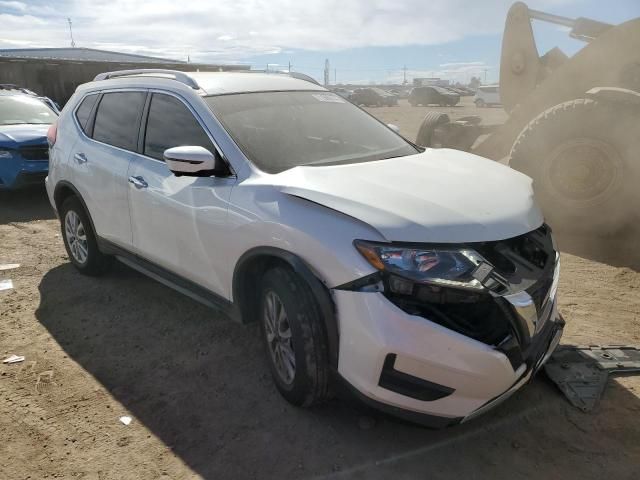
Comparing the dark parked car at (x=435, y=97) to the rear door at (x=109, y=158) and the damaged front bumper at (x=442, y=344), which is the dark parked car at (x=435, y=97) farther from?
the damaged front bumper at (x=442, y=344)

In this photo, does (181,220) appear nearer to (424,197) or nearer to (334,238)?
(334,238)

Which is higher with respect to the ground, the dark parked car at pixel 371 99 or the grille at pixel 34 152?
the grille at pixel 34 152

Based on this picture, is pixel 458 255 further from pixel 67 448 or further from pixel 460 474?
pixel 67 448

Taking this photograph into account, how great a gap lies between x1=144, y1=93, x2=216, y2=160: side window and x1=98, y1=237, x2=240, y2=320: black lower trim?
81 centimetres

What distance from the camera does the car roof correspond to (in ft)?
11.2

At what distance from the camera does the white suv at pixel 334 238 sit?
2.19 m

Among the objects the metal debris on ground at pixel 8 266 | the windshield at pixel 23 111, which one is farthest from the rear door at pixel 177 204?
the windshield at pixel 23 111

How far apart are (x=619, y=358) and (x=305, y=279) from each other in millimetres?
2150

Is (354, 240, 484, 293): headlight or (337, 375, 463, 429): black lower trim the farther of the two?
(337, 375, 463, 429): black lower trim

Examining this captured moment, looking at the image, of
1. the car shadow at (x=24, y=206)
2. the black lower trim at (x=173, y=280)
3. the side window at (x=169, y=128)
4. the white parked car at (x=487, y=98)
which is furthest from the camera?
the white parked car at (x=487, y=98)

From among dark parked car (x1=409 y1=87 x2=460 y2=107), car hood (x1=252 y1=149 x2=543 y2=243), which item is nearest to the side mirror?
car hood (x1=252 y1=149 x2=543 y2=243)

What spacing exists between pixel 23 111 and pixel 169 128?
6.67 metres

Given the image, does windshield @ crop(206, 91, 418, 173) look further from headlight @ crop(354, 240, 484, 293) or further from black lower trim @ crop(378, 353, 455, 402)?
black lower trim @ crop(378, 353, 455, 402)

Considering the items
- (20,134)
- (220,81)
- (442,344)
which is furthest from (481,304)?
(20,134)
